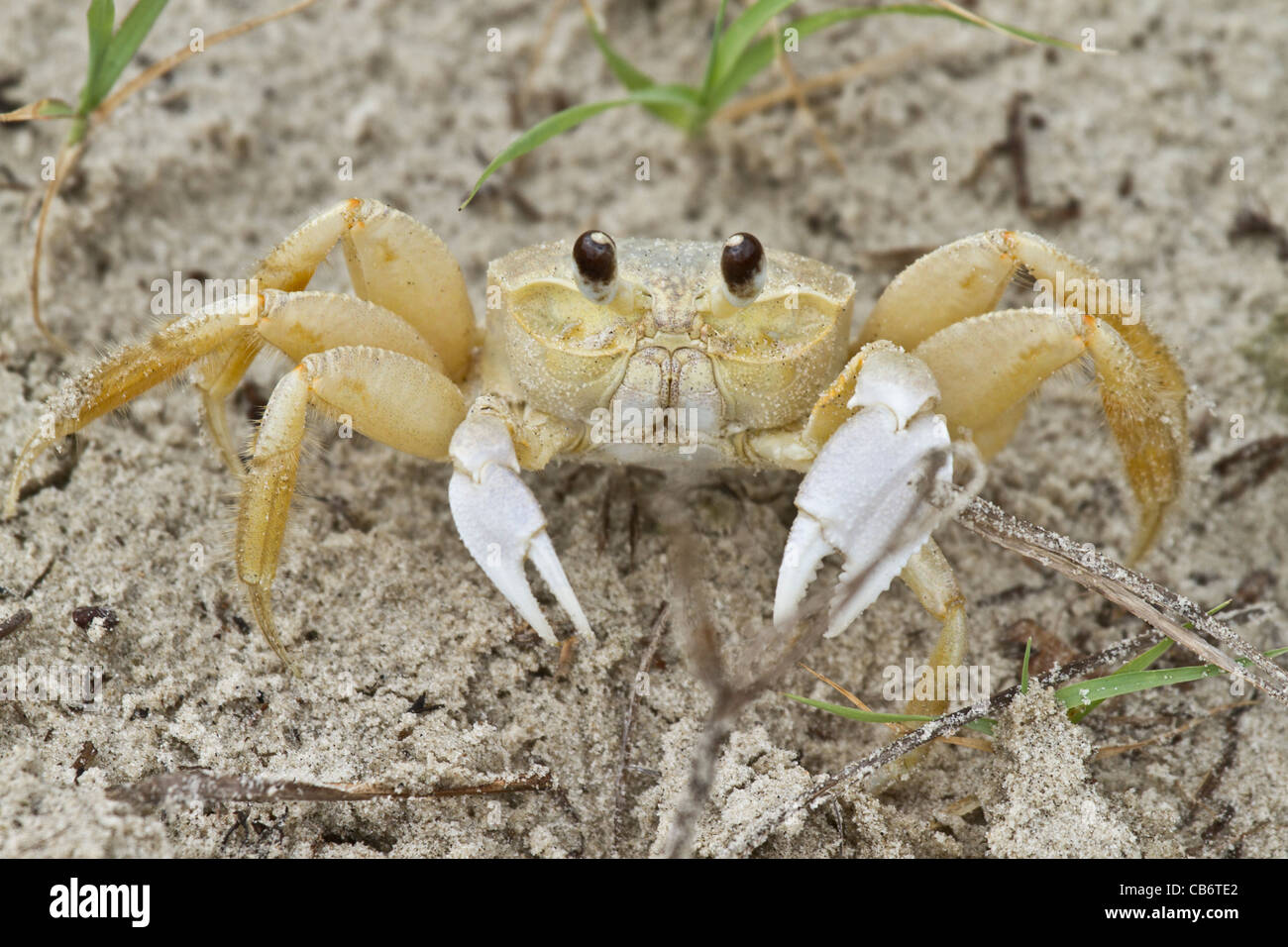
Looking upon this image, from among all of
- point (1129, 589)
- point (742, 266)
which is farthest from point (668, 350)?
point (1129, 589)

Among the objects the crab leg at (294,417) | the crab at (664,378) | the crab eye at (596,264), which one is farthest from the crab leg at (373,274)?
the crab eye at (596,264)

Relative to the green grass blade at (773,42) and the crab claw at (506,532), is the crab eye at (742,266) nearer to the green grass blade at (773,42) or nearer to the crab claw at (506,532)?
the crab claw at (506,532)

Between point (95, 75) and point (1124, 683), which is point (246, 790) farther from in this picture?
point (95, 75)

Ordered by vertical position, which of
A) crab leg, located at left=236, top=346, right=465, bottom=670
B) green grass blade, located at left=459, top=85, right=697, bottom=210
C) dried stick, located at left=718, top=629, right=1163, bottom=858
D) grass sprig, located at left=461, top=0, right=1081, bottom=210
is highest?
grass sprig, located at left=461, top=0, right=1081, bottom=210

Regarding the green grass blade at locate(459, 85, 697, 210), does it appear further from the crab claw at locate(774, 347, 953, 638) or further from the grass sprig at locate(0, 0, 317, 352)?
the crab claw at locate(774, 347, 953, 638)

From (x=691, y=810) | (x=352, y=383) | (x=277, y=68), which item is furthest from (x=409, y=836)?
(x=277, y=68)

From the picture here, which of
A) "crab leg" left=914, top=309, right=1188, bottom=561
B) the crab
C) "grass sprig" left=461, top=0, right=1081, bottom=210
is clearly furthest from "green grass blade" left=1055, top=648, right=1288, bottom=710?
"grass sprig" left=461, top=0, right=1081, bottom=210

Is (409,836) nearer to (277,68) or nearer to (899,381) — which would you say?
(899,381)
